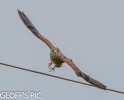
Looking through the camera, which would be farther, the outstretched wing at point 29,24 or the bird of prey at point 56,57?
the outstretched wing at point 29,24

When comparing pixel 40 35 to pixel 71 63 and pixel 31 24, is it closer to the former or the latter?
pixel 31 24

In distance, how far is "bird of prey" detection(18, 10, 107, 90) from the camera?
499 inches

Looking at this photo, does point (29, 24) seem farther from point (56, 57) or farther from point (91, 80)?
point (91, 80)

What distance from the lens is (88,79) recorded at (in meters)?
12.7

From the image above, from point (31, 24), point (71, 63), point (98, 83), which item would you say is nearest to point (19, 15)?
point (31, 24)

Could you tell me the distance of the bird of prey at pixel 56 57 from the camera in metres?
12.7

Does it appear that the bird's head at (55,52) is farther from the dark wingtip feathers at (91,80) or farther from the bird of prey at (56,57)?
Answer: the dark wingtip feathers at (91,80)

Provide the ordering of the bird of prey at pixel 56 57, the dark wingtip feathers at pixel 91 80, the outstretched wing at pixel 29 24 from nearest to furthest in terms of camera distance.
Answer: the dark wingtip feathers at pixel 91 80 < the bird of prey at pixel 56 57 < the outstretched wing at pixel 29 24

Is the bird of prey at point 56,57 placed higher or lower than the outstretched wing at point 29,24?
lower

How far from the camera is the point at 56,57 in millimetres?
14086

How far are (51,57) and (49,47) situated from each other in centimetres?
68

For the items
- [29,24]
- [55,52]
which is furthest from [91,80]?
[29,24]

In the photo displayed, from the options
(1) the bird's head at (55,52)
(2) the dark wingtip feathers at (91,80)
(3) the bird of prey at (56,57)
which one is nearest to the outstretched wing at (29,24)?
(3) the bird of prey at (56,57)

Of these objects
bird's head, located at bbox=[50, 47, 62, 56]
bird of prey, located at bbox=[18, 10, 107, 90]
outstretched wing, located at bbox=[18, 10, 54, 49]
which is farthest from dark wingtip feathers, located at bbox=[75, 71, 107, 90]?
outstretched wing, located at bbox=[18, 10, 54, 49]
